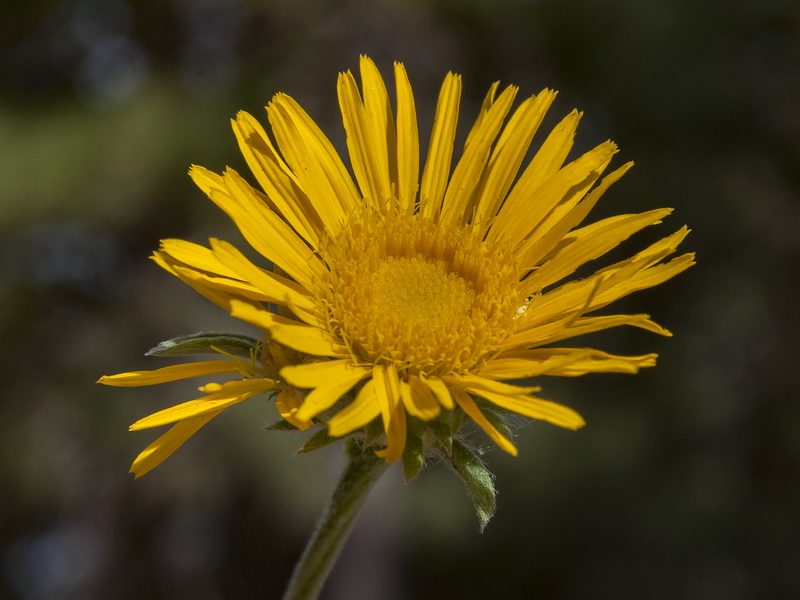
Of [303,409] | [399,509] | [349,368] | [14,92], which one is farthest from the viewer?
[14,92]

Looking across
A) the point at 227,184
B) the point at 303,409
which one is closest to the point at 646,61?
the point at 227,184

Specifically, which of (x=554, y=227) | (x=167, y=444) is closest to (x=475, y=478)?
(x=167, y=444)

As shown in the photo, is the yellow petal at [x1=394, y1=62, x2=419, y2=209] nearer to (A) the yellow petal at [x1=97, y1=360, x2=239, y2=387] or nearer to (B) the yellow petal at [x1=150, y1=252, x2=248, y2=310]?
(B) the yellow petal at [x1=150, y1=252, x2=248, y2=310]

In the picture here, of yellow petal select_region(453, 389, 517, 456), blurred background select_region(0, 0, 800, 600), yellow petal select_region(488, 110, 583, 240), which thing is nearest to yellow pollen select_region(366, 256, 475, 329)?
yellow petal select_region(488, 110, 583, 240)

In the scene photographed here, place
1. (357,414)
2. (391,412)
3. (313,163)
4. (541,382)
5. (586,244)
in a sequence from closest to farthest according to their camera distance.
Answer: (357,414) → (391,412) → (586,244) → (313,163) → (541,382)

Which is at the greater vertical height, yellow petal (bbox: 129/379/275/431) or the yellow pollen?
the yellow pollen

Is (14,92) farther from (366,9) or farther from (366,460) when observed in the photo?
(366,460)

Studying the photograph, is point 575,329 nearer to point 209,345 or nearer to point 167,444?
point 209,345
